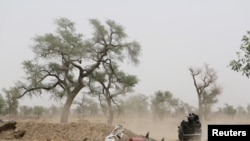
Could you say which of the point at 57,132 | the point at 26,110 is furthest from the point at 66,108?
the point at 26,110

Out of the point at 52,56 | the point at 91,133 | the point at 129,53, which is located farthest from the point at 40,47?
the point at 91,133

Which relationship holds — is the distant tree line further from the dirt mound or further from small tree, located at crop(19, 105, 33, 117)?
the dirt mound

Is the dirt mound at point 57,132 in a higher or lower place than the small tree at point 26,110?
lower

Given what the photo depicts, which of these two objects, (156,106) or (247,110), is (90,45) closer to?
(156,106)

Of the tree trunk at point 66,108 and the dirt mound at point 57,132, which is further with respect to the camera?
the tree trunk at point 66,108

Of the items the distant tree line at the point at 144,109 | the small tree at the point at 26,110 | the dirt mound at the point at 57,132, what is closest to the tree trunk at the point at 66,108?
the dirt mound at the point at 57,132

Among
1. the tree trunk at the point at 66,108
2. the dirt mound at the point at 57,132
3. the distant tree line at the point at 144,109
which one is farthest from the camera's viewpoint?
the distant tree line at the point at 144,109

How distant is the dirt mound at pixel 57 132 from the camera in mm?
18917

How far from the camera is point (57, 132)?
66.2 ft

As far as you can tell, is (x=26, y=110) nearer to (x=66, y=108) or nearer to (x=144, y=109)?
(x=144, y=109)

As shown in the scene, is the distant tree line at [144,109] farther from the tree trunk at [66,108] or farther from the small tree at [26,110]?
the tree trunk at [66,108]

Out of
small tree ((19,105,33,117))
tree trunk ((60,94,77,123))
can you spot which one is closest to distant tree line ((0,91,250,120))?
small tree ((19,105,33,117))

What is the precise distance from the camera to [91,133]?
761 inches

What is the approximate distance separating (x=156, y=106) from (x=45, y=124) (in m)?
55.7
